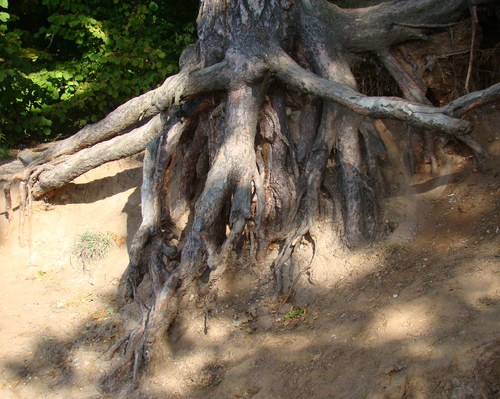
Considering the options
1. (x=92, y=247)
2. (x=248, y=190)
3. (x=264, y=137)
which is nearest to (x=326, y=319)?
(x=248, y=190)

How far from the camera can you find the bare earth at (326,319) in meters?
3.54

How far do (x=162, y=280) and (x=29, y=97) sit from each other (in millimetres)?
4684

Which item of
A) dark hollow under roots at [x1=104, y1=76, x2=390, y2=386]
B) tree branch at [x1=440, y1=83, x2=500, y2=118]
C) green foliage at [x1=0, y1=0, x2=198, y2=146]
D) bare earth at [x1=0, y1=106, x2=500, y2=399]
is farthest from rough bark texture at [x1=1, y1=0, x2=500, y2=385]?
green foliage at [x1=0, y1=0, x2=198, y2=146]

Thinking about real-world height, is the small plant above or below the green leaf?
below

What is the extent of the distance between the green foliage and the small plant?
8.65 ft

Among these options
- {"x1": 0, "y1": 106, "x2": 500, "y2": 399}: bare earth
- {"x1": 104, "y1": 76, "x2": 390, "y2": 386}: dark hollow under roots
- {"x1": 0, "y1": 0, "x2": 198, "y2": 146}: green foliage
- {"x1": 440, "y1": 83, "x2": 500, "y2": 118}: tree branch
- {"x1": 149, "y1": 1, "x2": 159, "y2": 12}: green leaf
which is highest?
{"x1": 149, "y1": 1, "x2": 159, "y2": 12}: green leaf

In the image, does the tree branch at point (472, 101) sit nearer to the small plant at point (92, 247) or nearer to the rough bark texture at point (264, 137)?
the rough bark texture at point (264, 137)

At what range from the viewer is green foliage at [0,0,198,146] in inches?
331

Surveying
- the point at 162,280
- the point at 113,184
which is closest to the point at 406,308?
the point at 162,280

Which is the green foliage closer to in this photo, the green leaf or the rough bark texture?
the green leaf

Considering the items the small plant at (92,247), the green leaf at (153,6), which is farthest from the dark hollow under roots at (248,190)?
the green leaf at (153,6)

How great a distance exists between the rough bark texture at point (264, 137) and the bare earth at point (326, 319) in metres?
0.25

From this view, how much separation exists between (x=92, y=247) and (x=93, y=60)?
3463mm

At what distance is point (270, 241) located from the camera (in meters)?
5.32
